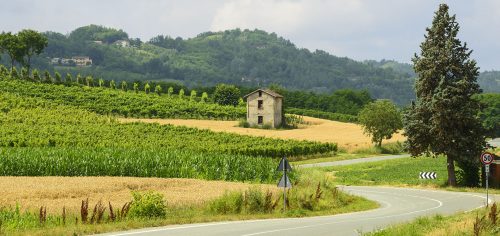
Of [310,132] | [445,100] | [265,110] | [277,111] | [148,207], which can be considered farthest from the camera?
[277,111]

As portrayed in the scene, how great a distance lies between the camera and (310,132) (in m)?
115

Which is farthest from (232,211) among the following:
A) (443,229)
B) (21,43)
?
(21,43)

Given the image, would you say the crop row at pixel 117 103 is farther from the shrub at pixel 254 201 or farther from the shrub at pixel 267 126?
the shrub at pixel 254 201

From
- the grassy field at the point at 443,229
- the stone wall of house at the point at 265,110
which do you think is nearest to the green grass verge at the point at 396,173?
the grassy field at the point at 443,229

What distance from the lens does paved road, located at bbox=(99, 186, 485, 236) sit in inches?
824

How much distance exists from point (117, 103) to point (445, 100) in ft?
262

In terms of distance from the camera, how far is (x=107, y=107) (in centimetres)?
11394

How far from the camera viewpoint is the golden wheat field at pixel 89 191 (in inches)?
1031

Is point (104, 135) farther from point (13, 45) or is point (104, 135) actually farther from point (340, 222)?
point (13, 45)

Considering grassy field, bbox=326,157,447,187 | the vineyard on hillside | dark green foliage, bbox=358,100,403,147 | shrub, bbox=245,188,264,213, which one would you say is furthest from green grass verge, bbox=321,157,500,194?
shrub, bbox=245,188,264,213

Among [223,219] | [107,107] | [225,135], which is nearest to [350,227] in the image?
[223,219]

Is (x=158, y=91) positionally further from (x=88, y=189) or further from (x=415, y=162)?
(x=88, y=189)

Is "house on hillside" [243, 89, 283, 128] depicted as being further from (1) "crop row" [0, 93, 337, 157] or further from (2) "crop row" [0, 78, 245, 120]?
Result: (1) "crop row" [0, 93, 337, 157]

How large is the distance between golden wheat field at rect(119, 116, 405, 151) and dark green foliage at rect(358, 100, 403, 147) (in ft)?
12.3
